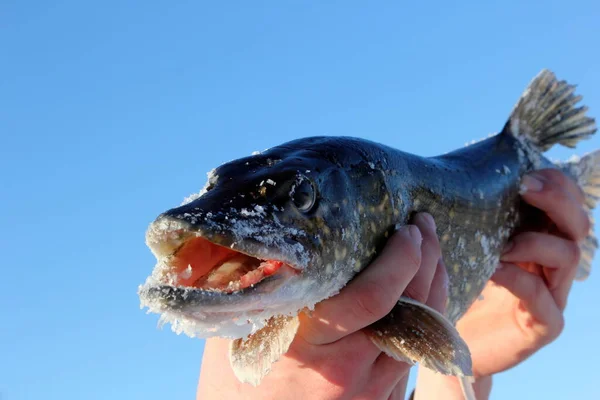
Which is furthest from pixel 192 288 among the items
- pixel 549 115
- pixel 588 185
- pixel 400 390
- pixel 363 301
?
pixel 588 185

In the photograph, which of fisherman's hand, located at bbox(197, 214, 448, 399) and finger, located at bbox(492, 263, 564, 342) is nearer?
fisherman's hand, located at bbox(197, 214, 448, 399)

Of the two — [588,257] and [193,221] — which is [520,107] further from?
[193,221]

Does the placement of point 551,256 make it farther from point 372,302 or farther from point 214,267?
point 214,267

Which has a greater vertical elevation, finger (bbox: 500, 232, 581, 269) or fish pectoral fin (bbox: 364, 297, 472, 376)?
finger (bbox: 500, 232, 581, 269)

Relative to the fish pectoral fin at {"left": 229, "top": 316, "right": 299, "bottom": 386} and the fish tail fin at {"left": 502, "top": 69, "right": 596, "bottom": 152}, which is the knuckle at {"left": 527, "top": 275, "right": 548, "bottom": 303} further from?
the fish pectoral fin at {"left": 229, "top": 316, "right": 299, "bottom": 386}

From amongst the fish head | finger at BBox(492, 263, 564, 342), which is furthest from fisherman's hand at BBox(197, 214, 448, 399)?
finger at BBox(492, 263, 564, 342)

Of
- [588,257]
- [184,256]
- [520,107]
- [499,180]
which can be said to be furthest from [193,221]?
[588,257]
